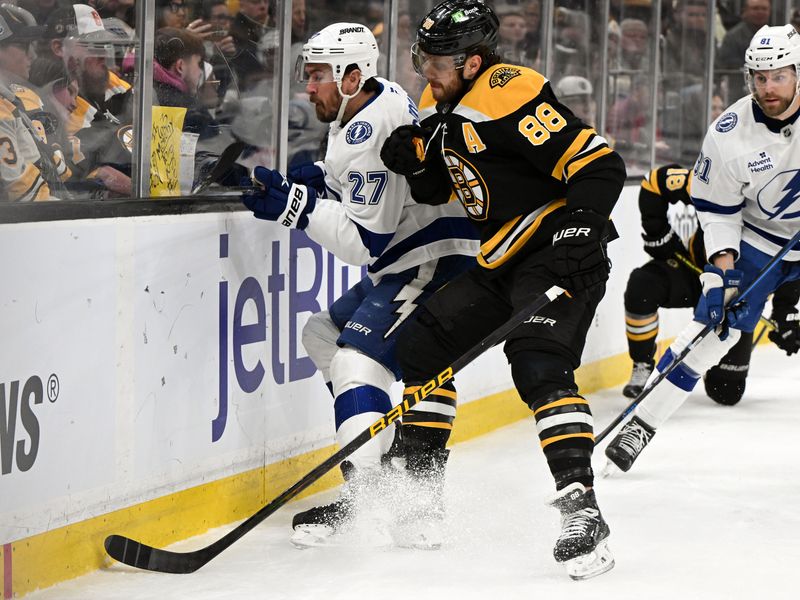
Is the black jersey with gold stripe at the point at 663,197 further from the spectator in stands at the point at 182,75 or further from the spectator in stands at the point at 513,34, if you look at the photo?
the spectator in stands at the point at 182,75

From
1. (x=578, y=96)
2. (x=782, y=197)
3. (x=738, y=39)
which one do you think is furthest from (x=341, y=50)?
(x=738, y=39)

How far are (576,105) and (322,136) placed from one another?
1.96 meters

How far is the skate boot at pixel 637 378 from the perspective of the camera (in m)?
5.25

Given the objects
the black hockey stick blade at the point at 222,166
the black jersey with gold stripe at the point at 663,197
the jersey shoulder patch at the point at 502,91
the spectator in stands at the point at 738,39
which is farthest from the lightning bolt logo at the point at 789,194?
the spectator in stands at the point at 738,39

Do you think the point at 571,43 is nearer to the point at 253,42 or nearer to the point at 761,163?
the point at 761,163

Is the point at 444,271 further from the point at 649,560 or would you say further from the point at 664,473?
the point at 664,473

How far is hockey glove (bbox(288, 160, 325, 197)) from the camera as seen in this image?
11.2ft

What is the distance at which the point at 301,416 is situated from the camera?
12.1 ft

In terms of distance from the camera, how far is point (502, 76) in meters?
2.98

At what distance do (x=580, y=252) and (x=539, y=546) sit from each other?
2.60 feet

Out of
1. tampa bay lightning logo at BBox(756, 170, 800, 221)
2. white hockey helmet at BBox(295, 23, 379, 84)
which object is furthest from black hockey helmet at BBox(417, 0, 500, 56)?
tampa bay lightning logo at BBox(756, 170, 800, 221)

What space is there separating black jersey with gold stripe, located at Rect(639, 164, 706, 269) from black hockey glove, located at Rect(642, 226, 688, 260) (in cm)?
2

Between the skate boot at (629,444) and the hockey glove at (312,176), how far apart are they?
1.27m

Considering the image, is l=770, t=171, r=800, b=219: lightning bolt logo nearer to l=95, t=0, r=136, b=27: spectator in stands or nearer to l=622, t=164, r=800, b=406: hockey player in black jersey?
l=622, t=164, r=800, b=406: hockey player in black jersey
